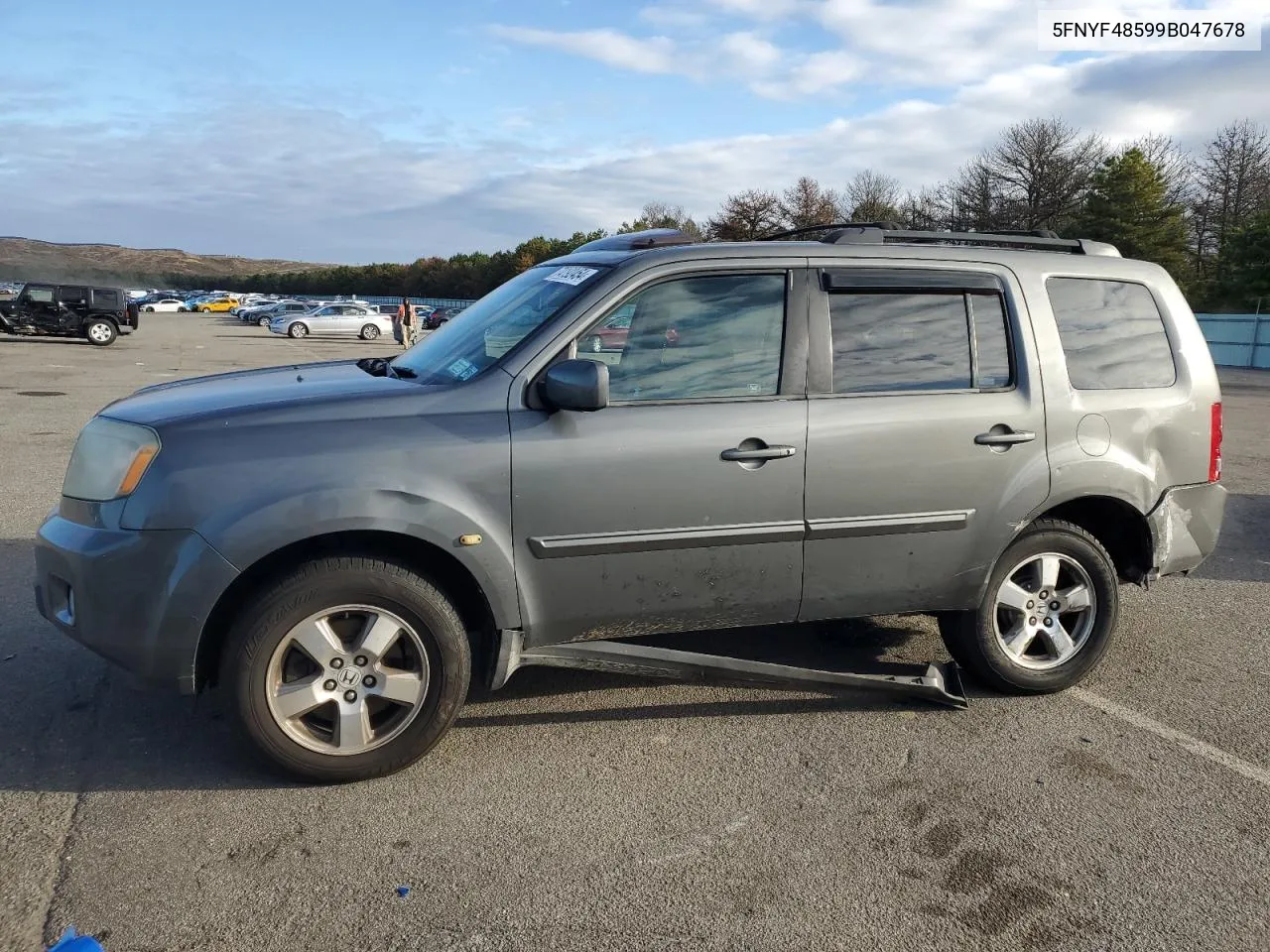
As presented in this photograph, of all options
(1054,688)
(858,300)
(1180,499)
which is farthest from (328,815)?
(1180,499)

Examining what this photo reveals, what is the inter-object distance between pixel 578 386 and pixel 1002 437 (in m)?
1.83

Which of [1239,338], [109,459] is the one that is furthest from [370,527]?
[1239,338]

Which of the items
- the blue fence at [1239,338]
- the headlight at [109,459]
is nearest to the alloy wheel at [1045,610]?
the headlight at [109,459]

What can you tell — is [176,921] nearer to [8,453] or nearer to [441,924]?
[441,924]

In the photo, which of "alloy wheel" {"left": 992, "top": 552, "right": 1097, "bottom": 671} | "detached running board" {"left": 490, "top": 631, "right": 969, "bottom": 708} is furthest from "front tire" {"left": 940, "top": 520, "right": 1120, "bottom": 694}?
"detached running board" {"left": 490, "top": 631, "right": 969, "bottom": 708}

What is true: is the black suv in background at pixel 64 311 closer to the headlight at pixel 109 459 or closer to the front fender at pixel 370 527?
the headlight at pixel 109 459

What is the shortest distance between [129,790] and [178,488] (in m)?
1.09

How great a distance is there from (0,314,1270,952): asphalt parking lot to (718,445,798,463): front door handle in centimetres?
113

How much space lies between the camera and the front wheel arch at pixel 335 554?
10.9 ft

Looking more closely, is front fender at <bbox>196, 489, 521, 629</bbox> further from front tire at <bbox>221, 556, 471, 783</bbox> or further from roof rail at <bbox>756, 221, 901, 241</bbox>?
roof rail at <bbox>756, 221, 901, 241</bbox>

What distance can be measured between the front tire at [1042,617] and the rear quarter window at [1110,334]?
2.30 ft

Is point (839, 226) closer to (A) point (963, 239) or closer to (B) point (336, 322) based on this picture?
(A) point (963, 239)

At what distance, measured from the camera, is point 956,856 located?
3.06 metres

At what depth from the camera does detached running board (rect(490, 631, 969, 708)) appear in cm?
360
